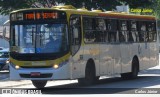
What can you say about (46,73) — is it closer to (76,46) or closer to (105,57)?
(76,46)

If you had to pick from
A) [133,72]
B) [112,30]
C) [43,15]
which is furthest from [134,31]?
[43,15]

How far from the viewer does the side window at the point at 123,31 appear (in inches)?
1072

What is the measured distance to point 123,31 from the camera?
2739cm

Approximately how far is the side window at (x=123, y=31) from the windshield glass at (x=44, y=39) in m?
6.00

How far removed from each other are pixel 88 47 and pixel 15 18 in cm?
314

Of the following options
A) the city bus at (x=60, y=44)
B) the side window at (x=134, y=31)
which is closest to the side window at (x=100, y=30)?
the city bus at (x=60, y=44)

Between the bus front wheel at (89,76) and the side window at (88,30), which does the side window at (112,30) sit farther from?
the bus front wheel at (89,76)

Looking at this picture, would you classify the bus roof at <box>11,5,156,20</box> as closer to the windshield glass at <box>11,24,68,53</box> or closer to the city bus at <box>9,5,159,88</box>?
the city bus at <box>9,5,159,88</box>

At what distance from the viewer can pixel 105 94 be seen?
19.3m

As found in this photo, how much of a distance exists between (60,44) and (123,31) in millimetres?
6442

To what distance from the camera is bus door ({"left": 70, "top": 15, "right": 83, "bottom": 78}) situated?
22.0 metres

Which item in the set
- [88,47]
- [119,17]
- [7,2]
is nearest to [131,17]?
[119,17]

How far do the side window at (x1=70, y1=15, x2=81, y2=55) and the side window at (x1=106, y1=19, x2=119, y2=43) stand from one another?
310cm

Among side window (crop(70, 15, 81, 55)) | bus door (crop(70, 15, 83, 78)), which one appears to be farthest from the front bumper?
side window (crop(70, 15, 81, 55))
